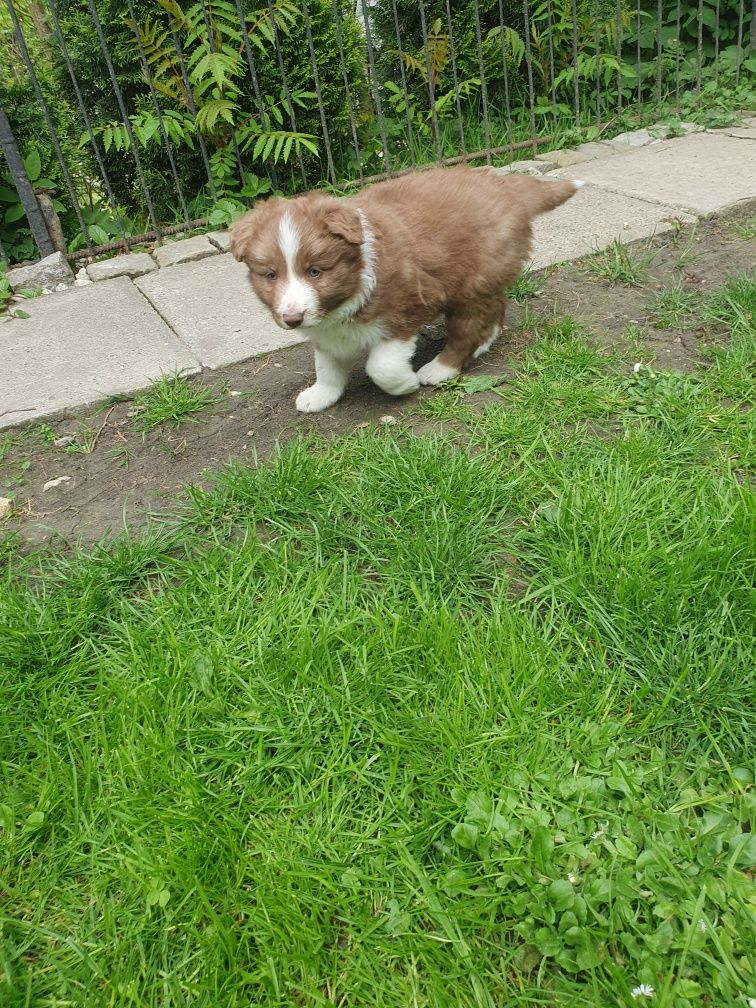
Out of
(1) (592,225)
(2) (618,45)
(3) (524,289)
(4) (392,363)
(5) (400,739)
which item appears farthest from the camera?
(2) (618,45)

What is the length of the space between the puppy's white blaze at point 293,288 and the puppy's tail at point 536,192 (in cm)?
114

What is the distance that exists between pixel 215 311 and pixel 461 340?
68.2 inches

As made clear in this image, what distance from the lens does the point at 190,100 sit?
5.75 m

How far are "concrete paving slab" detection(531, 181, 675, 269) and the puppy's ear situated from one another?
1830mm

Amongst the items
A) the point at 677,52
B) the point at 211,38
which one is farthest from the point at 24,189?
the point at 677,52

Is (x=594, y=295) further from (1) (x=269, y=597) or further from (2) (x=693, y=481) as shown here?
(1) (x=269, y=597)

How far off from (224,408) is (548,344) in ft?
5.05

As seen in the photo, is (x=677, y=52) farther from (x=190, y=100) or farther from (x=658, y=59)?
(x=190, y=100)

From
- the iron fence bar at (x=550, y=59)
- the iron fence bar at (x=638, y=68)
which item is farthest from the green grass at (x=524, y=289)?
the iron fence bar at (x=638, y=68)

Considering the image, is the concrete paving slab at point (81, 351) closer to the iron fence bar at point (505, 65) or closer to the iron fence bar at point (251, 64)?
the iron fence bar at point (251, 64)

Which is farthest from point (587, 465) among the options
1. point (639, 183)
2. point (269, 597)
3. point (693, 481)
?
point (639, 183)

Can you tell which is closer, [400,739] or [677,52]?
[400,739]

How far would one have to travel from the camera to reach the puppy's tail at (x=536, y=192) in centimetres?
361

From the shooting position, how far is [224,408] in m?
3.71
